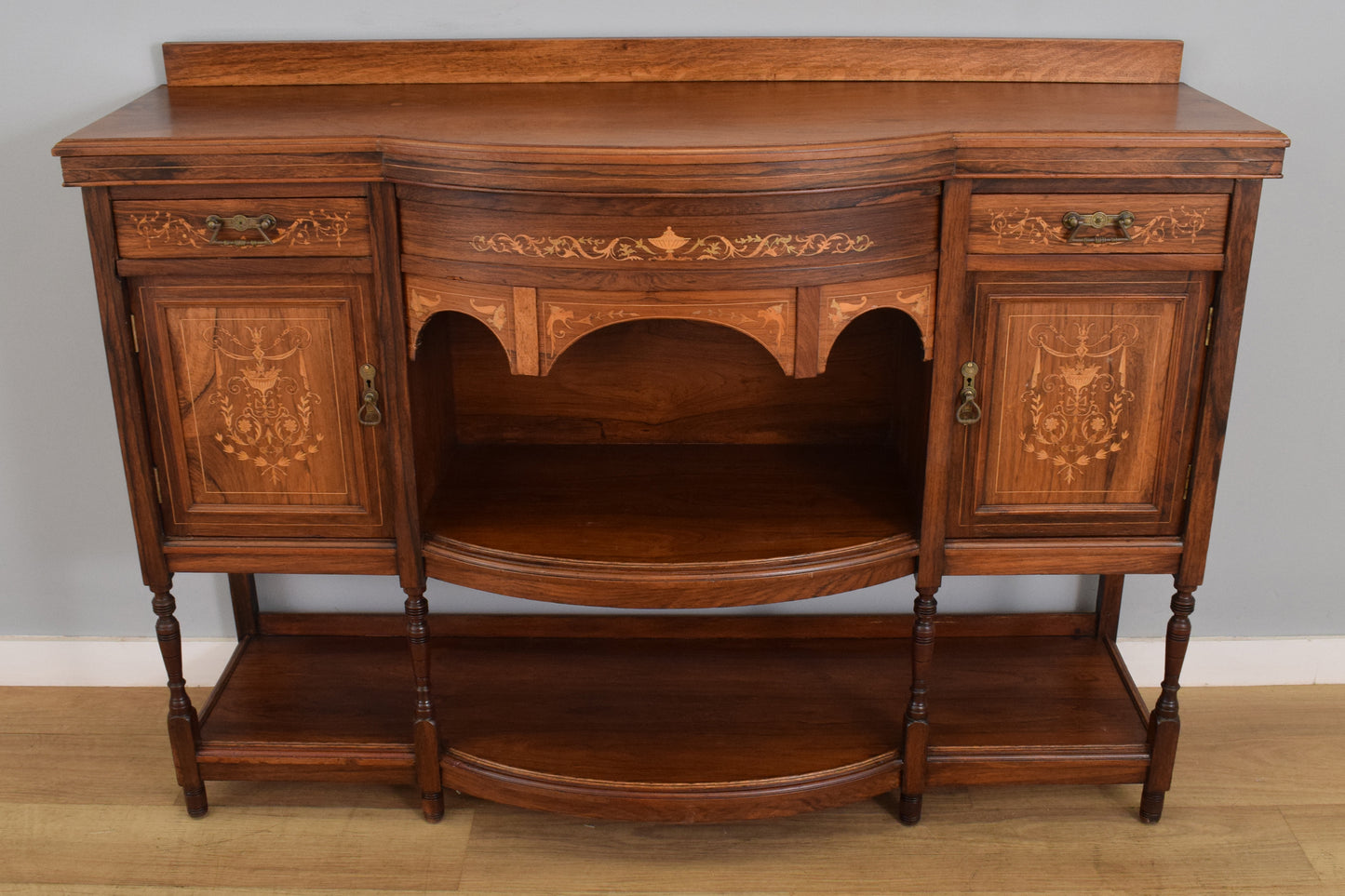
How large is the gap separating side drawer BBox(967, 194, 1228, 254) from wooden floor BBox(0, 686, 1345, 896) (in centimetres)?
106

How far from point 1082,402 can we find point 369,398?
108cm

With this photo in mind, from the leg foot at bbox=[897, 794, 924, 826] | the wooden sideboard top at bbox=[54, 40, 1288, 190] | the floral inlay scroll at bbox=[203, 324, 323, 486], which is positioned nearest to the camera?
the wooden sideboard top at bbox=[54, 40, 1288, 190]

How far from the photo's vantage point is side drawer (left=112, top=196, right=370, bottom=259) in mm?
1840

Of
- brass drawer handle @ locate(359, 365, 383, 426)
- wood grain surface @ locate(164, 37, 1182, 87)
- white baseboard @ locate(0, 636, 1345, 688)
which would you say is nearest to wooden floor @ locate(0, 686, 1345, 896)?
white baseboard @ locate(0, 636, 1345, 688)

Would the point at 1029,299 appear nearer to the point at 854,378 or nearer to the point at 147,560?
the point at 854,378

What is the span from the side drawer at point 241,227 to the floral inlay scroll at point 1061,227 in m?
0.91

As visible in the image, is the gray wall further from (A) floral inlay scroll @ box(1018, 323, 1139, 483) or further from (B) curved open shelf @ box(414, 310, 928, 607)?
(A) floral inlay scroll @ box(1018, 323, 1139, 483)

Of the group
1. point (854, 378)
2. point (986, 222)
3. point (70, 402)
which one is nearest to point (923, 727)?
point (854, 378)

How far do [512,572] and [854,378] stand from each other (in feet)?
2.56

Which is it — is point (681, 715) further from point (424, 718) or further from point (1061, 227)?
point (1061, 227)

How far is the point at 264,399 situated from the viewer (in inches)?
77.6

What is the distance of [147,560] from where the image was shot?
2.09 meters

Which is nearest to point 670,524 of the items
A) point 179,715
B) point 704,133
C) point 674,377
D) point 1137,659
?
point 674,377

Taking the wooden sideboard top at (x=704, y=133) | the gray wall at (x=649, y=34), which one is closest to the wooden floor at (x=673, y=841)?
the gray wall at (x=649, y=34)
